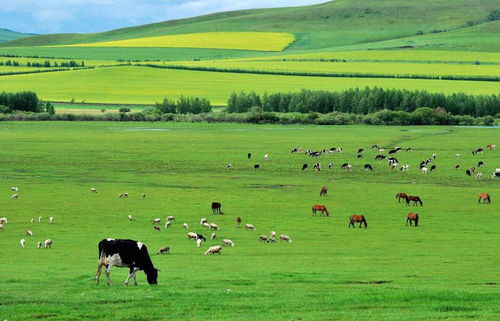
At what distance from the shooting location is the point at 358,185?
56906 millimetres

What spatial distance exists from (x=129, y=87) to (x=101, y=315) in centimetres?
14956

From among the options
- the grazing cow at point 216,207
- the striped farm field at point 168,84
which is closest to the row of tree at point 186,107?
the striped farm field at point 168,84

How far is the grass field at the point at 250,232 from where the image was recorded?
66.3 ft

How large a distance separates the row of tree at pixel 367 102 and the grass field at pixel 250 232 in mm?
40957

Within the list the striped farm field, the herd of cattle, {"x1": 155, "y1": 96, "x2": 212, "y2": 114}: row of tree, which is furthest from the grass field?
the striped farm field

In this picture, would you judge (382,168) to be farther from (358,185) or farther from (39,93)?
(39,93)

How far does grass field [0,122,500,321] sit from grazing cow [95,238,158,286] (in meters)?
0.47

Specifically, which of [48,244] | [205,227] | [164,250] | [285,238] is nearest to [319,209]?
[205,227]

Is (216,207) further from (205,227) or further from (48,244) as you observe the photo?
(48,244)

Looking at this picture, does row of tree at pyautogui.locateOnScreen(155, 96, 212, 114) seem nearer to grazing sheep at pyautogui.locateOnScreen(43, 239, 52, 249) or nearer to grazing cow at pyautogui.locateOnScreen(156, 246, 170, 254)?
grazing sheep at pyautogui.locateOnScreen(43, 239, 52, 249)

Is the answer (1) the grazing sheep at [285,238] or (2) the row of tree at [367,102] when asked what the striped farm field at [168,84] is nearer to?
(2) the row of tree at [367,102]

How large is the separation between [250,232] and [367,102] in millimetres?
96633

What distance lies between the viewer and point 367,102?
132500 mm

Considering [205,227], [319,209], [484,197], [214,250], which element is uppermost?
[214,250]
